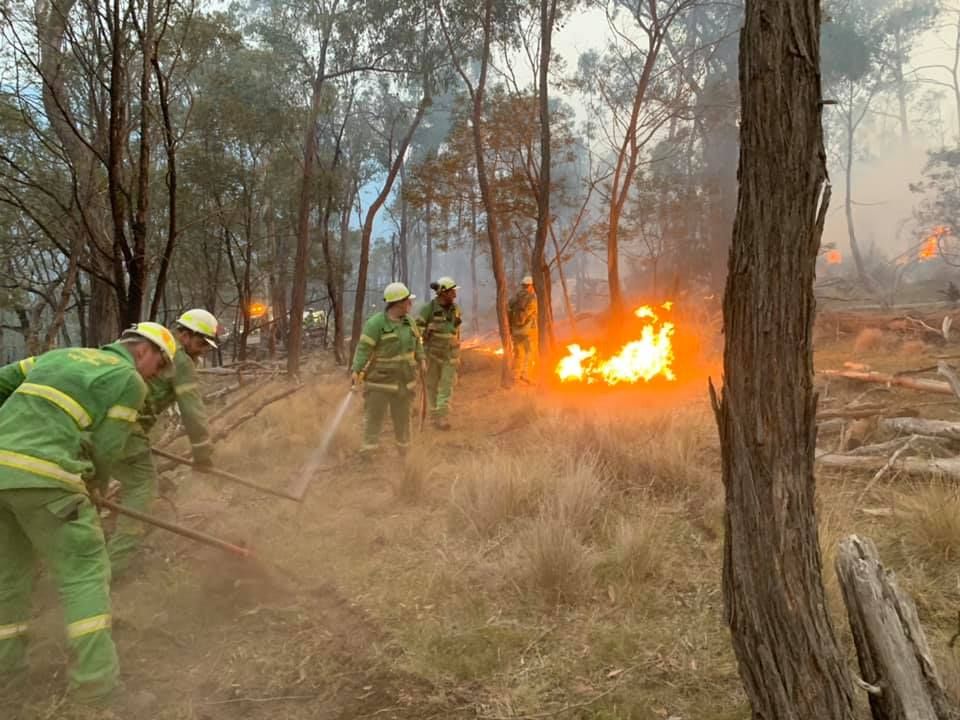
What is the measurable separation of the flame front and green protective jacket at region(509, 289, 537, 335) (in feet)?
8.97

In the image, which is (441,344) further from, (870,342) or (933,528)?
(870,342)

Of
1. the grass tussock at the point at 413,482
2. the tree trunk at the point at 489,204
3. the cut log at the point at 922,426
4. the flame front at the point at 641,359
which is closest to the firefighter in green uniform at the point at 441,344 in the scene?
the flame front at the point at 641,359

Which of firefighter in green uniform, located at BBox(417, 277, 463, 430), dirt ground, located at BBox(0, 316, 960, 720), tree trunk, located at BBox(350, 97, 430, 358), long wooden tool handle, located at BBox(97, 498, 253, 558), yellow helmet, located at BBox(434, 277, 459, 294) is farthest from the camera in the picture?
tree trunk, located at BBox(350, 97, 430, 358)

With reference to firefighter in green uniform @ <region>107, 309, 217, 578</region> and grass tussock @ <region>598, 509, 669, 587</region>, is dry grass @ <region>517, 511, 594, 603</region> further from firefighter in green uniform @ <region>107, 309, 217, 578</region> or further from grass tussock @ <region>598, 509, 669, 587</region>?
firefighter in green uniform @ <region>107, 309, 217, 578</region>

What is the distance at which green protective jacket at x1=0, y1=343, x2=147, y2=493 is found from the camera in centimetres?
295

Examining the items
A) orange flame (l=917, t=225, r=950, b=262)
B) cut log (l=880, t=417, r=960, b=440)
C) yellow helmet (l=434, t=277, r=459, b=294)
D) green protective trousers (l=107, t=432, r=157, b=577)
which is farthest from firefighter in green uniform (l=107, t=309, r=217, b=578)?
orange flame (l=917, t=225, r=950, b=262)

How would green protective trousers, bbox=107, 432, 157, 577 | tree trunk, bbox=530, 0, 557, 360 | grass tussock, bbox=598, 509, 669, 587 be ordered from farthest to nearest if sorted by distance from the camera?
tree trunk, bbox=530, 0, 557, 360 → green protective trousers, bbox=107, 432, 157, 577 → grass tussock, bbox=598, 509, 669, 587

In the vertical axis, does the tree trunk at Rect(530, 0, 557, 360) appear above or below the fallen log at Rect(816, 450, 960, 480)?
above

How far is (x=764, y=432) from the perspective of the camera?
7.36 ft

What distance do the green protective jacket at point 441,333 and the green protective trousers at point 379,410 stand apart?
1.95 m

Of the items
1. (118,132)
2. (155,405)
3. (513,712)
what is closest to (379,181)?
(118,132)

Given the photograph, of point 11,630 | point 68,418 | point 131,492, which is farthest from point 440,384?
point 11,630

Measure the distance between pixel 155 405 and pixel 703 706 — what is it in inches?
160

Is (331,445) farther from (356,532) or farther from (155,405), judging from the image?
(155,405)
